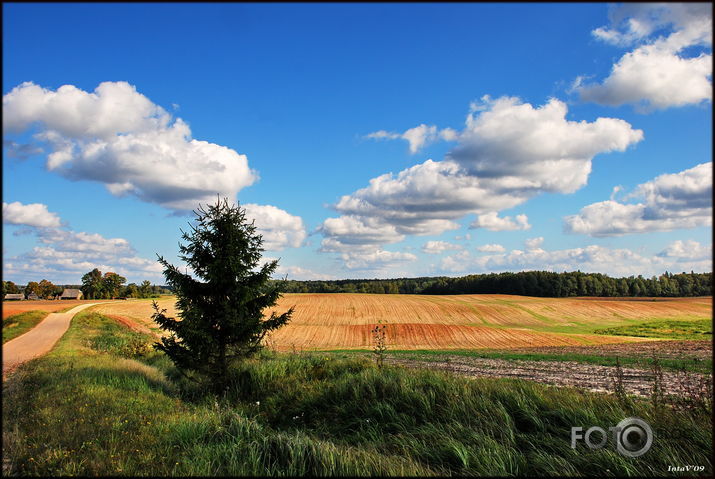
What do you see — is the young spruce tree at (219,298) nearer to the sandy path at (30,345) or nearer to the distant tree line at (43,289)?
the sandy path at (30,345)

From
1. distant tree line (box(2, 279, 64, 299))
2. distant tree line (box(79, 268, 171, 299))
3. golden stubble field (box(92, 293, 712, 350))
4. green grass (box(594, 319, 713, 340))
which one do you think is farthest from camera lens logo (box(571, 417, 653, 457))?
distant tree line (box(79, 268, 171, 299))

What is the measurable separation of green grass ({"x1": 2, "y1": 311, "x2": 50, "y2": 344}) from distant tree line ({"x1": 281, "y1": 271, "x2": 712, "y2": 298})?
78367 mm

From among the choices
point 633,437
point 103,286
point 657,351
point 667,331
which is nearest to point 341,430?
point 633,437

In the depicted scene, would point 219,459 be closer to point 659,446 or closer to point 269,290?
point 659,446

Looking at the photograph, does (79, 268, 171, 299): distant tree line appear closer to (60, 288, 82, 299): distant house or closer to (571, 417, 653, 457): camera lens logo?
(60, 288, 82, 299): distant house

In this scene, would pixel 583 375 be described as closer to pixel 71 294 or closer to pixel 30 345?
pixel 30 345

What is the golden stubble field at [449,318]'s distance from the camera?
4400cm

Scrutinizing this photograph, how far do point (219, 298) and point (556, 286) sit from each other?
120 m

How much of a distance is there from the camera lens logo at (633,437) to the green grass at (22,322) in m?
31.5

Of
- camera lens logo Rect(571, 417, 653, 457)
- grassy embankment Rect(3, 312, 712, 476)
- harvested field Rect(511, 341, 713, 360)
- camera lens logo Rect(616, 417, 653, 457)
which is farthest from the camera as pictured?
harvested field Rect(511, 341, 713, 360)

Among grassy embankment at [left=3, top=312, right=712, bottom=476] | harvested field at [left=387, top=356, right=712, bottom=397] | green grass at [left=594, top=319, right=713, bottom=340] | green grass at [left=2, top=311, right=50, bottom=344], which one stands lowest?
green grass at [left=594, top=319, right=713, bottom=340]

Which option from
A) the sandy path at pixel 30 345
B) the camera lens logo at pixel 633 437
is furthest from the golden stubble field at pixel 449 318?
the camera lens logo at pixel 633 437

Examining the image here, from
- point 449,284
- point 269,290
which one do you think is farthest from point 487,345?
point 449,284

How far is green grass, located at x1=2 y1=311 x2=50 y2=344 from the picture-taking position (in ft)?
90.8
